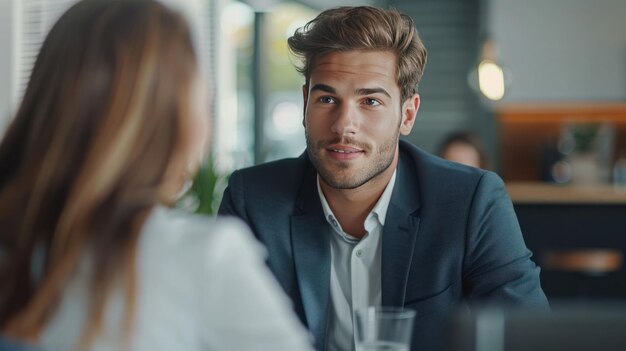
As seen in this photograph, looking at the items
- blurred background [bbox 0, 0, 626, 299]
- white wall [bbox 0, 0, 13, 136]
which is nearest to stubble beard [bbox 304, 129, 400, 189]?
white wall [bbox 0, 0, 13, 136]

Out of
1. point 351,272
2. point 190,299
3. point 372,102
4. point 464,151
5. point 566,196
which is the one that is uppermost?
point 372,102

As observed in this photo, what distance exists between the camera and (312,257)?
73.2 inches

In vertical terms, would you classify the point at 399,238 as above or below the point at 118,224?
below

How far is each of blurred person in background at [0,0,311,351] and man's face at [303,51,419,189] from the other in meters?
1.00

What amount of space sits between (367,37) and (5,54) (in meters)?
2.71

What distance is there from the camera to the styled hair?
2.02m

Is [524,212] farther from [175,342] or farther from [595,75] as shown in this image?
[175,342]

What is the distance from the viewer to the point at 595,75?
7.28m

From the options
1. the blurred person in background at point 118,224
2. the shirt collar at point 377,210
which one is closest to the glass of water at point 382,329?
→ the blurred person in background at point 118,224

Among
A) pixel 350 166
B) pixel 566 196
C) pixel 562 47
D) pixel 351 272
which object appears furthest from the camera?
pixel 562 47

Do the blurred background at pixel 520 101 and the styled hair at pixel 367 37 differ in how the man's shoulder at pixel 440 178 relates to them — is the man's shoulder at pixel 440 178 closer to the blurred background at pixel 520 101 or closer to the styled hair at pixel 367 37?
the styled hair at pixel 367 37

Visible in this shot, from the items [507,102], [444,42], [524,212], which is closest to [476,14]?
[444,42]

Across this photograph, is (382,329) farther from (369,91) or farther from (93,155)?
(369,91)

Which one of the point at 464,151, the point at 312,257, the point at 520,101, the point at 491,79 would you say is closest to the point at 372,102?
the point at 312,257
